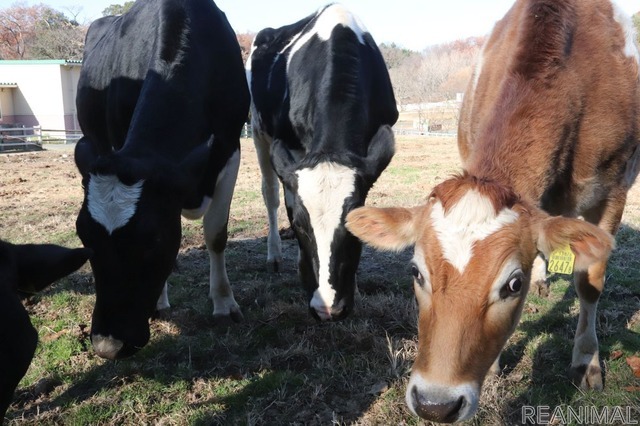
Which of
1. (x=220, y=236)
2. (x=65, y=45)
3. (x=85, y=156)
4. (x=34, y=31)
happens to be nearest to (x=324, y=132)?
(x=220, y=236)

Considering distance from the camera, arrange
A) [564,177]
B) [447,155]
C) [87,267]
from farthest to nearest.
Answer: [447,155] < [87,267] < [564,177]

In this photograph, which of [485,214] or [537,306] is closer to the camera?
[485,214]

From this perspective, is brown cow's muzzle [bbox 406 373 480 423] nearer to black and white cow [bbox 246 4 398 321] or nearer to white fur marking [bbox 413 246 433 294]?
white fur marking [bbox 413 246 433 294]

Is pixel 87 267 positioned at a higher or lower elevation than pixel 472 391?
lower

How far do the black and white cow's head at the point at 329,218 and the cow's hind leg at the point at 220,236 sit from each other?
3.03ft

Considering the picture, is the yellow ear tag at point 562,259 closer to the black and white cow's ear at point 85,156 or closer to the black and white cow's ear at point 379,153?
the black and white cow's ear at point 379,153

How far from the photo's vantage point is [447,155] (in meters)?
18.3

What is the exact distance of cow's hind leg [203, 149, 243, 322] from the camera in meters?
4.52

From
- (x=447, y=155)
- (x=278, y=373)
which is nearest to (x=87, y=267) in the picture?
(x=278, y=373)

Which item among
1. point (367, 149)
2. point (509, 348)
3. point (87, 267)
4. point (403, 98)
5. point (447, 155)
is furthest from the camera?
point (403, 98)

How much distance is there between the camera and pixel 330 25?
5.25m

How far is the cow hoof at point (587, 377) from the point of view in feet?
10.9

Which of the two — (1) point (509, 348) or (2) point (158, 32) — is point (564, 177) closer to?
(1) point (509, 348)

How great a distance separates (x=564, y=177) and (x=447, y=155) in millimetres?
15209
